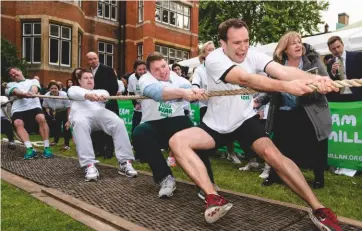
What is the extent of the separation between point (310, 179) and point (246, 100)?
2129 millimetres

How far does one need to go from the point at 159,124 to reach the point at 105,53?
807 inches

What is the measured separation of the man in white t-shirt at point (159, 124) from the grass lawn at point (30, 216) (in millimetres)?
1128

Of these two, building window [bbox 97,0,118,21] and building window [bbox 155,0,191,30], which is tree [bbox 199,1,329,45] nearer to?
building window [bbox 155,0,191,30]

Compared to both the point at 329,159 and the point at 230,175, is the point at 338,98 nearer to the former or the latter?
the point at 329,159

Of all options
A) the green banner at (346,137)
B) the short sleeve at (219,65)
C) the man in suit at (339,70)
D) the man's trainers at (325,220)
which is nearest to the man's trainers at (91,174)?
the short sleeve at (219,65)

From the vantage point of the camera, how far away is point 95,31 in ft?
75.7

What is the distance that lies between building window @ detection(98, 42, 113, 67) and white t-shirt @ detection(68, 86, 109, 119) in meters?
18.8

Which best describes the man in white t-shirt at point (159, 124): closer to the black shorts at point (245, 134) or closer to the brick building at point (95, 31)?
the black shorts at point (245, 134)

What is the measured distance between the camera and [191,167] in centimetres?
308

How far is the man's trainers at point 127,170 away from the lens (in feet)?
16.6

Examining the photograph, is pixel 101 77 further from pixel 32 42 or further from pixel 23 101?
pixel 32 42

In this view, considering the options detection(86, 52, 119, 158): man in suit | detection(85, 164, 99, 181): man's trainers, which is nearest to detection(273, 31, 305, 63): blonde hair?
detection(85, 164, 99, 181): man's trainers

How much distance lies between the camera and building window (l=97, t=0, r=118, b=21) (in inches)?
934

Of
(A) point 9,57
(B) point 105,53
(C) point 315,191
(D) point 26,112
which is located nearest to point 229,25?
(C) point 315,191
